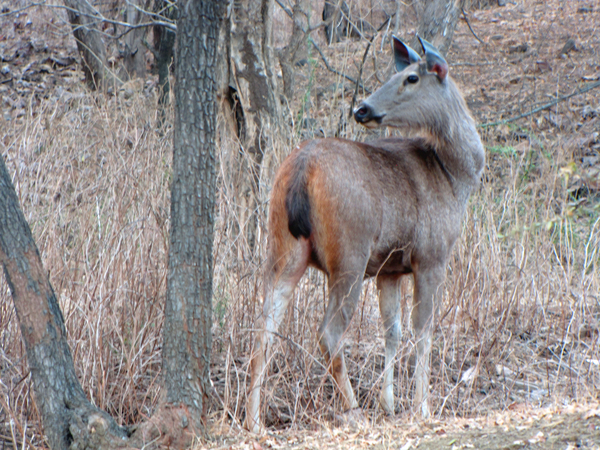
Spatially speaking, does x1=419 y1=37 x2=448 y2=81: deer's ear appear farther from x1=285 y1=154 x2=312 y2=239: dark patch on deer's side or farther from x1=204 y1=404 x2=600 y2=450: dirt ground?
x1=204 y1=404 x2=600 y2=450: dirt ground

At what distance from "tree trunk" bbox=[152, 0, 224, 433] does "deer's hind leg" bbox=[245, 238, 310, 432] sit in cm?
41

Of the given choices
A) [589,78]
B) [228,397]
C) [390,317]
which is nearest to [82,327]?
[228,397]

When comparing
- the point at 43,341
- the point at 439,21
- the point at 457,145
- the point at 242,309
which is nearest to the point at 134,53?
the point at 439,21

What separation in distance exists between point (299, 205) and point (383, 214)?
0.57 m

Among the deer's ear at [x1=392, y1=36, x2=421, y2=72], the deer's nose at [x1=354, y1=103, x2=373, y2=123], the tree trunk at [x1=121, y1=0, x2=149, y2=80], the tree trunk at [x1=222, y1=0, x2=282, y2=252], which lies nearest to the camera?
the deer's nose at [x1=354, y1=103, x2=373, y2=123]

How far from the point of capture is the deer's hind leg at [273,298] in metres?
4.20

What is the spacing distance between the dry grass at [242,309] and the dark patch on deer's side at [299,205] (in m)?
0.66

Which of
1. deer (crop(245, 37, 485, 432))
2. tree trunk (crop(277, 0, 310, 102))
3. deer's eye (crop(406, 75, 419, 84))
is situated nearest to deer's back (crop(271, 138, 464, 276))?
deer (crop(245, 37, 485, 432))

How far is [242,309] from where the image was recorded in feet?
17.1

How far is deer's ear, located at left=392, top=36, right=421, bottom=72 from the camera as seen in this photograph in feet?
16.8

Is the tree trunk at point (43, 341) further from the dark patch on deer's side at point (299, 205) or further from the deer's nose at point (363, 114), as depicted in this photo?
the deer's nose at point (363, 114)

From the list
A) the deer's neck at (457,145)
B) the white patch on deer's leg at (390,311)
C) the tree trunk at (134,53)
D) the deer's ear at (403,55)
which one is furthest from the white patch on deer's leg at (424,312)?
the tree trunk at (134,53)

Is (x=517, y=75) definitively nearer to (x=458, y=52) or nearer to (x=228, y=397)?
(x=458, y=52)

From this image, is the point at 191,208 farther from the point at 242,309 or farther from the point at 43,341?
the point at 242,309
